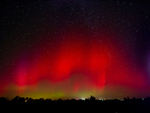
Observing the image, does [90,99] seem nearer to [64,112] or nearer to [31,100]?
[31,100]

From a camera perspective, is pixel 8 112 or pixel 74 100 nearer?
pixel 8 112

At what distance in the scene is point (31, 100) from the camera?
221ft

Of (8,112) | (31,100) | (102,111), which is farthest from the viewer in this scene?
(31,100)

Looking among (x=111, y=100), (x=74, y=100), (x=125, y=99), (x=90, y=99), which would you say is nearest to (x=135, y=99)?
(x=125, y=99)

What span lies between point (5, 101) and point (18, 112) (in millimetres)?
24775

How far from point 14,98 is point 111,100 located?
102 ft

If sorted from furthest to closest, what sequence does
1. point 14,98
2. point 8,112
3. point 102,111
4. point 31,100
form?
point 14,98, point 31,100, point 102,111, point 8,112

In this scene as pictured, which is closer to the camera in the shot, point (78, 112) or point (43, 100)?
point (78, 112)

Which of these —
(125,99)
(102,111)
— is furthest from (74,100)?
(102,111)

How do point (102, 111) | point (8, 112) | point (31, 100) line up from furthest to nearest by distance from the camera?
point (31, 100)
point (102, 111)
point (8, 112)

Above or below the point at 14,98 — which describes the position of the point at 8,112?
below

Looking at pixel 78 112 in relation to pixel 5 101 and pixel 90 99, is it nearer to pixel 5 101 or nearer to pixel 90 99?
pixel 90 99

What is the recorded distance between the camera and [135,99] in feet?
224

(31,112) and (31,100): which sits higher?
(31,100)
